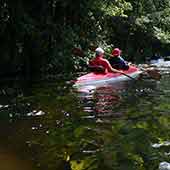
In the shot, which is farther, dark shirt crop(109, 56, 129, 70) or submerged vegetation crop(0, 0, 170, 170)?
dark shirt crop(109, 56, 129, 70)

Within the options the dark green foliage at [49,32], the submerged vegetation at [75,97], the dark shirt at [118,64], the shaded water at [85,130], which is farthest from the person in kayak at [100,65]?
the dark green foliage at [49,32]

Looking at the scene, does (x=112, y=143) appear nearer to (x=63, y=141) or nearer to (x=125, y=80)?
(x=63, y=141)

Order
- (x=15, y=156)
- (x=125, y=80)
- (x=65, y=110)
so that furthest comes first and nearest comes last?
(x=125, y=80)
(x=65, y=110)
(x=15, y=156)

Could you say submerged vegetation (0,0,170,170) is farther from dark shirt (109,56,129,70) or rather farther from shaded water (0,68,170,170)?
dark shirt (109,56,129,70)

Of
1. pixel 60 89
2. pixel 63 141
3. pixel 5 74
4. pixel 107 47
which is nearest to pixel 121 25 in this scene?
pixel 107 47

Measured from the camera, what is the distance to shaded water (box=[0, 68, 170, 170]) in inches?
352

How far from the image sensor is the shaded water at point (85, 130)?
352 inches

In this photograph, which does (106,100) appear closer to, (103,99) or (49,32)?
(103,99)

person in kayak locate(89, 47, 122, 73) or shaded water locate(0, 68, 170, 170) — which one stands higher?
person in kayak locate(89, 47, 122, 73)

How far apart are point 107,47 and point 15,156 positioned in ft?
68.0

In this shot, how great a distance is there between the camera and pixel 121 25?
36031mm

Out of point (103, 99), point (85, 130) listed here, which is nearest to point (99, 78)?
point (103, 99)

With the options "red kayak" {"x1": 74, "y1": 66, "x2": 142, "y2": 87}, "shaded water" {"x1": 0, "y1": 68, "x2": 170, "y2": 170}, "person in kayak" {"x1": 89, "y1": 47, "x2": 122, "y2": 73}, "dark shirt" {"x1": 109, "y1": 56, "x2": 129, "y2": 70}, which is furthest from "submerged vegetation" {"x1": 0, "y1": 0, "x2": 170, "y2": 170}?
"dark shirt" {"x1": 109, "y1": 56, "x2": 129, "y2": 70}

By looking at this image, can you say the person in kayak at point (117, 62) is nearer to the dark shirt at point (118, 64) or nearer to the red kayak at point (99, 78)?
the dark shirt at point (118, 64)
